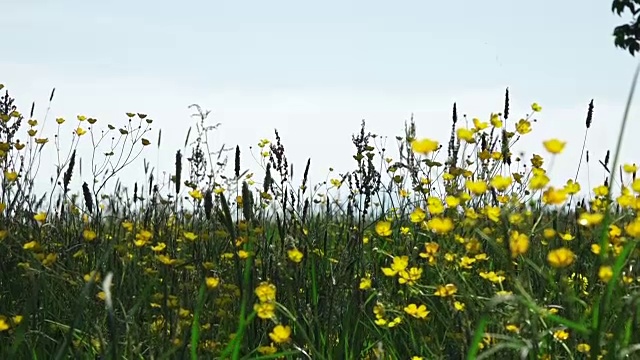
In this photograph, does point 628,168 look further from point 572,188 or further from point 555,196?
point 555,196

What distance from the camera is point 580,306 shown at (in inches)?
121

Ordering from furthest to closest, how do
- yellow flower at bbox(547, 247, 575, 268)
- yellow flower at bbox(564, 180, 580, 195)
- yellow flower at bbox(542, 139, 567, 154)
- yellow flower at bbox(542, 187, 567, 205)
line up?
yellow flower at bbox(564, 180, 580, 195), yellow flower at bbox(542, 139, 567, 154), yellow flower at bbox(542, 187, 567, 205), yellow flower at bbox(547, 247, 575, 268)

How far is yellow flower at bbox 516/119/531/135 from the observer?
135 inches

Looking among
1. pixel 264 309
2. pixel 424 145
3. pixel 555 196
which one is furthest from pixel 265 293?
pixel 555 196

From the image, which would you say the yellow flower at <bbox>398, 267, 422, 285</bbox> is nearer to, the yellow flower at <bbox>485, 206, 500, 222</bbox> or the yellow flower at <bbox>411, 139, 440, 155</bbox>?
the yellow flower at <bbox>485, 206, 500, 222</bbox>

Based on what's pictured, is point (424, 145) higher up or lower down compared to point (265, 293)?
higher up

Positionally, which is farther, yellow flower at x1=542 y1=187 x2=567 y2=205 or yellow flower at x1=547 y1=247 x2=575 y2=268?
yellow flower at x1=542 y1=187 x2=567 y2=205

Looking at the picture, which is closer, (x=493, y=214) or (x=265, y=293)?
(x=265, y=293)

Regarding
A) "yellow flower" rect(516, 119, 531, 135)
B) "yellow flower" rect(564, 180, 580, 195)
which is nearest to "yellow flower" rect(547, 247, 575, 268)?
"yellow flower" rect(564, 180, 580, 195)

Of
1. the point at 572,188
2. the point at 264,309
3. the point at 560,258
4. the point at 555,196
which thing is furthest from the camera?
the point at 572,188

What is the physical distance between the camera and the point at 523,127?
3.43 metres

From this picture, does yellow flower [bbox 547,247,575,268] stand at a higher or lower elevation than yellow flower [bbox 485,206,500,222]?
higher

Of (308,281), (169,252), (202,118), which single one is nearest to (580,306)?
(308,281)

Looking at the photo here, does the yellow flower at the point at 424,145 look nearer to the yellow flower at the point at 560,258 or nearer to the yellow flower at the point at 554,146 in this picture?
the yellow flower at the point at 554,146
